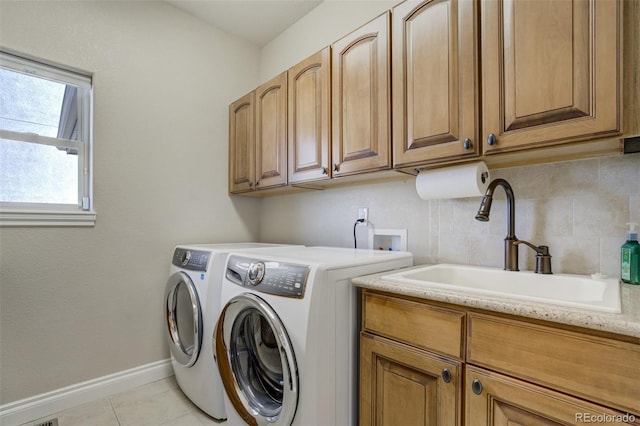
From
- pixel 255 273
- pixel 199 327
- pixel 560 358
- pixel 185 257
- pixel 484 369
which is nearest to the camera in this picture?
pixel 560 358

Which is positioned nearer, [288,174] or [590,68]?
[590,68]

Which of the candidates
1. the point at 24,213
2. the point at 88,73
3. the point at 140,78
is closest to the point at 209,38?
the point at 140,78

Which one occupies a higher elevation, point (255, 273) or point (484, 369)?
point (255, 273)

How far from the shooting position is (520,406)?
860 millimetres

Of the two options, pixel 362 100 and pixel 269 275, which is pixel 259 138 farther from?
pixel 269 275

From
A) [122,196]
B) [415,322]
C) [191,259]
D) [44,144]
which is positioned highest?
[44,144]

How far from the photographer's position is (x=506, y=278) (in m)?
1.34

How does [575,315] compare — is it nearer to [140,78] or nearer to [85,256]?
[85,256]

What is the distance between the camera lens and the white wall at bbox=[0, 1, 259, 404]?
177 cm

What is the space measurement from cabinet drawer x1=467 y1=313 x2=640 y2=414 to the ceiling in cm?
250

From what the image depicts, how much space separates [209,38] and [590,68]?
2610mm

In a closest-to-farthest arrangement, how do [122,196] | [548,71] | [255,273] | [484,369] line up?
[484,369], [548,71], [255,273], [122,196]

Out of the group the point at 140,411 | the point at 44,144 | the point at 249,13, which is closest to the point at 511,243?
the point at 140,411

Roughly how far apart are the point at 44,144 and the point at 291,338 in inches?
79.5
